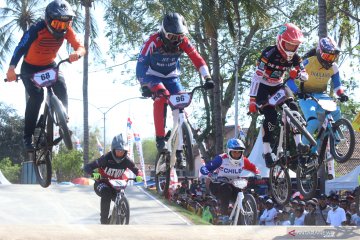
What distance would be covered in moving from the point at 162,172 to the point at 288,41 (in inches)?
120

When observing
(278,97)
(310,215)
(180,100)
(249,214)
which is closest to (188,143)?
(180,100)

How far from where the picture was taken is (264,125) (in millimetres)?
12633

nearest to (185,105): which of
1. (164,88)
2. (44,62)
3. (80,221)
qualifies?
(164,88)

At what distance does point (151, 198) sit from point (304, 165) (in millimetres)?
7610

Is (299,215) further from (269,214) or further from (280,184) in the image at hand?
(280,184)

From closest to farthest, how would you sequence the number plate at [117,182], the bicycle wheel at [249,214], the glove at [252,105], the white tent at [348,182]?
the glove at [252,105] → the number plate at [117,182] → the bicycle wheel at [249,214] → the white tent at [348,182]

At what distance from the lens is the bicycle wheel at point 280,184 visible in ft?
40.9

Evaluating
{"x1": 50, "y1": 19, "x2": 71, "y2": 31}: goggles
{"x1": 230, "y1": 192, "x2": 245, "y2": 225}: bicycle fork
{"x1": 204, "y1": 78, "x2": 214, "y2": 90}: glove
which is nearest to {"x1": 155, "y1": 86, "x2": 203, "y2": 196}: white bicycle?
{"x1": 204, "y1": 78, "x2": 214, "y2": 90}: glove

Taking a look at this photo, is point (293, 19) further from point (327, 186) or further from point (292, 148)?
point (292, 148)

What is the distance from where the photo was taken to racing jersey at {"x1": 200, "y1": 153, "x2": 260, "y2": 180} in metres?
15.4

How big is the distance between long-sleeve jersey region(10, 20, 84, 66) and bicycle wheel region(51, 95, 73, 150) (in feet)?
2.26

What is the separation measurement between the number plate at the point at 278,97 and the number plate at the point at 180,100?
1361 mm

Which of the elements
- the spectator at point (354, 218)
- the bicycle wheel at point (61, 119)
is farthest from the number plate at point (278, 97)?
the spectator at point (354, 218)

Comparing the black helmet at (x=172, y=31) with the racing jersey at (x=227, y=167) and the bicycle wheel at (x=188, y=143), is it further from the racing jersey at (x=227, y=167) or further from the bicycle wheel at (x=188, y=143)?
the racing jersey at (x=227, y=167)
